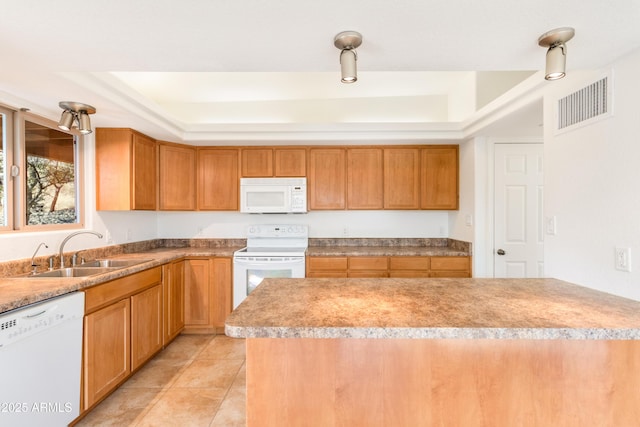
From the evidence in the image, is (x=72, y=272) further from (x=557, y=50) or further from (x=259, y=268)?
(x=557, y=50)

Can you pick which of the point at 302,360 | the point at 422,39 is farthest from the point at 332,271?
the point at 422,39

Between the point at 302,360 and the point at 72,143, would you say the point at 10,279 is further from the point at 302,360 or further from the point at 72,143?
the point at 302,360

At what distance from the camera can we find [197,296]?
334 centimetres

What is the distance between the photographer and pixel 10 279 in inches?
76.0

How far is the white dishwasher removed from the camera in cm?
146

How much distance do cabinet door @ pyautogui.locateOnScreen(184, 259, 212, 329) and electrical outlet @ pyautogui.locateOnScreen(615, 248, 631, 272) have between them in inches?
130

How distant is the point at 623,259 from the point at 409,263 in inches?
74.9

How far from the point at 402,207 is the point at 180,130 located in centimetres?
266

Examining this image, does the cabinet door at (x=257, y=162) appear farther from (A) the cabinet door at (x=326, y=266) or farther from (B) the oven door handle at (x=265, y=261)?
(A) the cabinet door at (x=326, y=266)

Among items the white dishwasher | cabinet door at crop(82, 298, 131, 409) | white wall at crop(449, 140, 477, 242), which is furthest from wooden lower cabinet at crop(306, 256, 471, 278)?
the white dishwasher

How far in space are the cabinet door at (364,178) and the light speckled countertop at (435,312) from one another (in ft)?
6.64

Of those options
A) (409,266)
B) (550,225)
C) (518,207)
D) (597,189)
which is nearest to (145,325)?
(409,266)

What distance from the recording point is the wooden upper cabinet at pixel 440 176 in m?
3.63

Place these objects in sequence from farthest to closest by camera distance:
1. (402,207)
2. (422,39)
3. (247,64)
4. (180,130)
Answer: (402,207)
(180,130)
(247,64)
(422,39)
